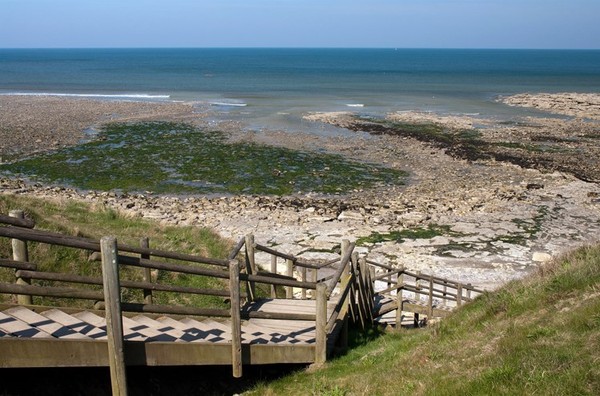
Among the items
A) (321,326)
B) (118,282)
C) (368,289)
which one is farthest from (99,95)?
(118,282)

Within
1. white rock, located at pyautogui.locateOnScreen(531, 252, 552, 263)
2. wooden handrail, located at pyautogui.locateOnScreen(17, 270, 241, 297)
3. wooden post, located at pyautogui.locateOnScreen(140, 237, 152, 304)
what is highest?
wooden handrail, located at pyautogui.locateOnScreen(17, 270, 241, 297)

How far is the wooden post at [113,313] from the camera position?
5.98m

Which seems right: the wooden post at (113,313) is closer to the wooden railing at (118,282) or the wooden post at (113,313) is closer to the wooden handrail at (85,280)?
the wooden railing at (118,282)

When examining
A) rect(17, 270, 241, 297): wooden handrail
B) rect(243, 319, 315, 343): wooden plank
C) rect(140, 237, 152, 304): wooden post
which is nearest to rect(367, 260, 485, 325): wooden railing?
rect(243, 319, 315, 343): wooden plank

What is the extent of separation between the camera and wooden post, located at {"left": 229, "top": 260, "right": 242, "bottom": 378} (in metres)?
7.16

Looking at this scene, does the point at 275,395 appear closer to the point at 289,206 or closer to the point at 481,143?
the point at 289,206

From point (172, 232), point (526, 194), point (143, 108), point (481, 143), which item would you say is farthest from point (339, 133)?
point (172, 232)

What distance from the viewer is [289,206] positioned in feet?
86.0

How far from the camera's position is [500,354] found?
273 inches

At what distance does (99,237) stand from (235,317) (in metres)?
8.36

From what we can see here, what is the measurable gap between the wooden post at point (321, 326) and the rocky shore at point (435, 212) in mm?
10810

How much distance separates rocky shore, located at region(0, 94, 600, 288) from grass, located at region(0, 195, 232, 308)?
13.8 ft

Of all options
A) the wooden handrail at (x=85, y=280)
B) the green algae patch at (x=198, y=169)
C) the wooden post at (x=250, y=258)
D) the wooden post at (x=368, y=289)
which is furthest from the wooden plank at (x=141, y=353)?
the green algae patch at (x=198, y=169)

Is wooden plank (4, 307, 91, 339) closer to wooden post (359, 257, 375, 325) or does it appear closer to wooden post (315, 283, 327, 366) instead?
wooden post (315, 283, 327, 366)
